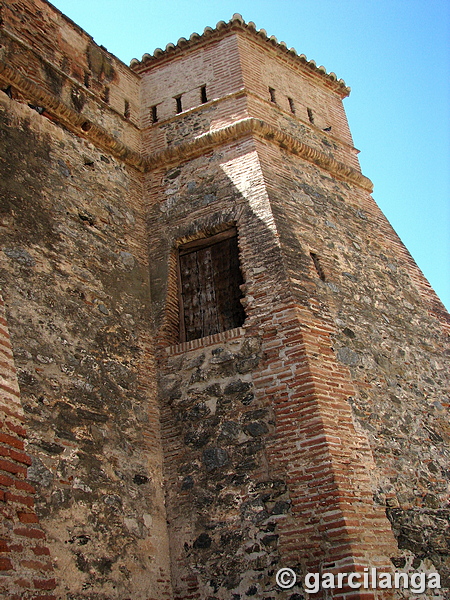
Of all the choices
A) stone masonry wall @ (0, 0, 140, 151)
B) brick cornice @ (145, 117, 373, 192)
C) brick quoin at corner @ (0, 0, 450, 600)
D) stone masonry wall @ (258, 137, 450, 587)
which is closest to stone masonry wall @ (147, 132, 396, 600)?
brick quoin at corner @ (0, 0, 450, 600)

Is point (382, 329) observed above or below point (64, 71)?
below

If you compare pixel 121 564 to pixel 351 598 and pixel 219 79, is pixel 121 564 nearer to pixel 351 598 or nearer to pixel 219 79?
pixel 351 598

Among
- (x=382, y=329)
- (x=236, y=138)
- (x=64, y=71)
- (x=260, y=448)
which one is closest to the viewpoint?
(x=260, y=448)

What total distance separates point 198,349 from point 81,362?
127 cm

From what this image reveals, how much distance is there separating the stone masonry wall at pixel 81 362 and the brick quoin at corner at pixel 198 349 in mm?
20

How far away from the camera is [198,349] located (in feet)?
A: 18.9

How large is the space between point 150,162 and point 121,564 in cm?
499

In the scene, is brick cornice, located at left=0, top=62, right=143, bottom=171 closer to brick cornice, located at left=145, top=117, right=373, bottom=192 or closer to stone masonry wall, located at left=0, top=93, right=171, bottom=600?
stone masonry wall, located at left=0, top=93, right=171, bottom=600

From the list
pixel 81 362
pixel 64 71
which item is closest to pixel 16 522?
pixel 81 362

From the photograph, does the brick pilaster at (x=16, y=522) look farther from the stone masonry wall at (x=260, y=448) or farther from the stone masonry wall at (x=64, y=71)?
the stone masonry wall at (x=64, y=71)

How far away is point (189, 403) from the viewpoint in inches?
217

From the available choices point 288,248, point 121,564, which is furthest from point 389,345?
point 121,564

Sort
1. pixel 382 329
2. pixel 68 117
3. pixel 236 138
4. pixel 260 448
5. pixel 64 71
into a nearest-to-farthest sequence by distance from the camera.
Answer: pixel 260 448 → pixel 382 329 → pixel 68 117 → pixel 64 71 → pixel 236 138

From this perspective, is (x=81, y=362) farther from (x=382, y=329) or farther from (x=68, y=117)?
(x=382, y=329)
